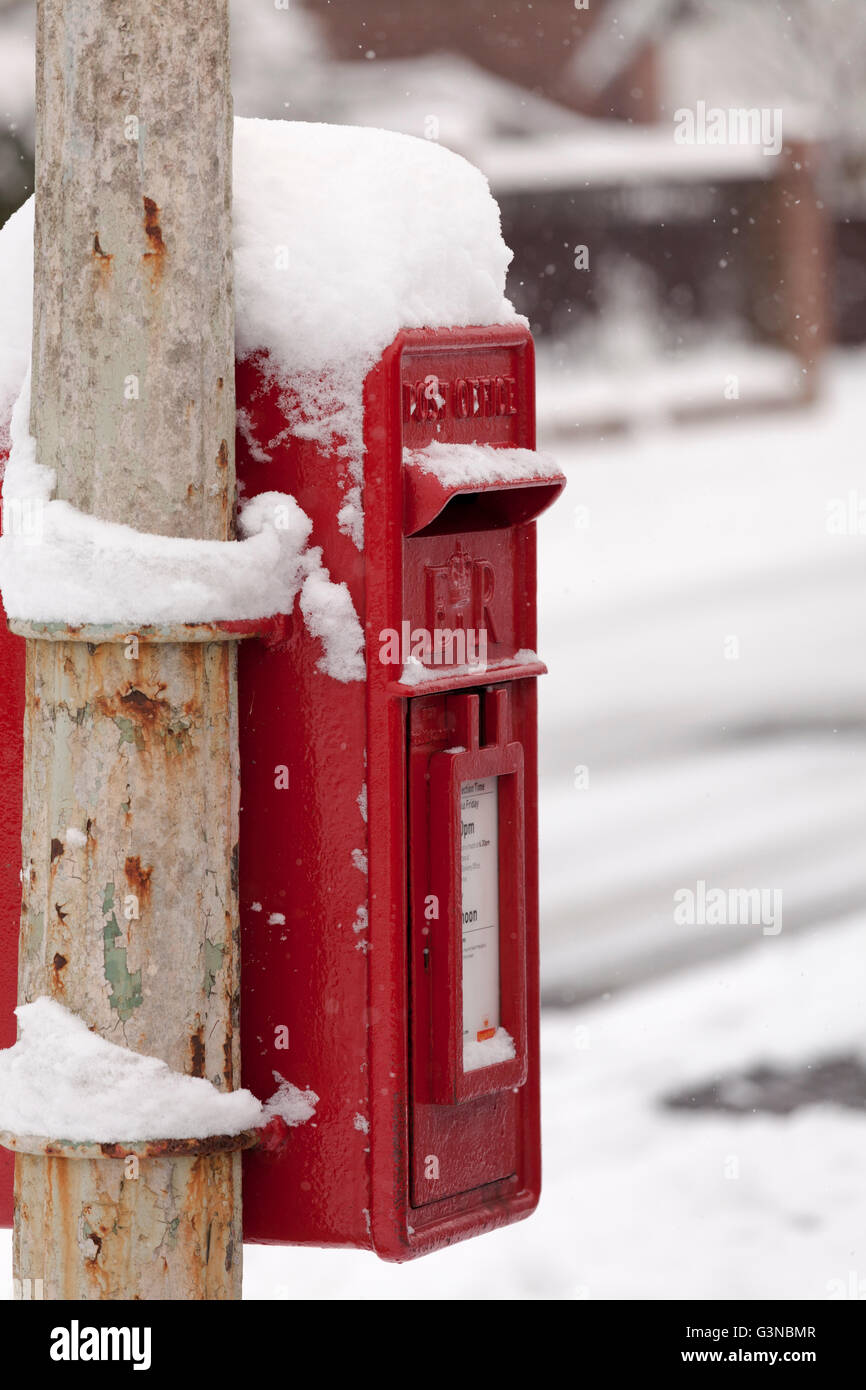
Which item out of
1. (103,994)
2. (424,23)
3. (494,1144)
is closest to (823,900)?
(494,1144)

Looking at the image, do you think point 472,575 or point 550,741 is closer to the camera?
point 472,575

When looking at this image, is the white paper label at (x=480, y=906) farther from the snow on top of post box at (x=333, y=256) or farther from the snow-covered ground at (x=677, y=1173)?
the snow-covered ground at (x=677, y=1173)

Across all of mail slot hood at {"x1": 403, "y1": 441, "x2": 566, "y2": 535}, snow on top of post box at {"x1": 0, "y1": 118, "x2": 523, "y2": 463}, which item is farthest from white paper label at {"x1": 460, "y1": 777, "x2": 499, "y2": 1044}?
snow on top of post box at {"x1": 0, "y1": 118, "x2": 523, "y2": 463}

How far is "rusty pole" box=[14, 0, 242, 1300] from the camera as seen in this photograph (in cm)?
197

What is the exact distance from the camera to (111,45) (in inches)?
77.1

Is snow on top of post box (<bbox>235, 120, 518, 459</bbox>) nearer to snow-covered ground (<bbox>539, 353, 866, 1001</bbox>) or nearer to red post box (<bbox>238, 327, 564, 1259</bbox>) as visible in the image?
red post box (<bbox>238, 327, 564, 1259</bbox>)

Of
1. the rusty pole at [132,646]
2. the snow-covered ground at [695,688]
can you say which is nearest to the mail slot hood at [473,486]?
the rusty pole at [132,646]

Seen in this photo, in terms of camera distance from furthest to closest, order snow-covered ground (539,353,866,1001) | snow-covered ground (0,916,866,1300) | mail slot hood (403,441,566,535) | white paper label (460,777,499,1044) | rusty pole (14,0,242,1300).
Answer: snow-covered ground (539,353,866,1001), snow-covered ground (0,916,866,1300), white paper label (460,777,499,1044), mail slot hood (403,441,566,535), rusty pole (14,0,242,1300)

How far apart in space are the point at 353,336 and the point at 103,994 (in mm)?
739

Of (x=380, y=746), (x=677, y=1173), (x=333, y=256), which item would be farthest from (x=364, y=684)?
(x=677, y=1173)

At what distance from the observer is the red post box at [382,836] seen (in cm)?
215

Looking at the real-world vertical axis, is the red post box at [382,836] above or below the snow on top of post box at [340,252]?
below

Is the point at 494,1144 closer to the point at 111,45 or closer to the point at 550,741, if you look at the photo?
the point at 111,45

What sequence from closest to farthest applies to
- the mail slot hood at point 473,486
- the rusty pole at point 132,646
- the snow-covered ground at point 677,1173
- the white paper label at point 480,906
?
the rusty pole at point 132,646 < the mail slot hood at point 473,486 < the white paper label at point 480,906 < the snow-covered ground at point 677,1173
